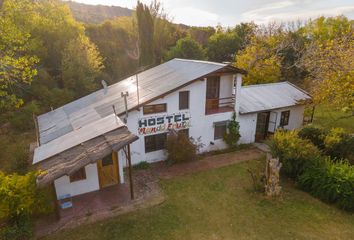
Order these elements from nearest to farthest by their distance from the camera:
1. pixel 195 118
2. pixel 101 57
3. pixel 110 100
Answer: pixel 195 118 < pixel 110 100 < pixel 101 57

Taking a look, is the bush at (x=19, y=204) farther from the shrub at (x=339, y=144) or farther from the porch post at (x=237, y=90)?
the shrub at (x=339, y=144)

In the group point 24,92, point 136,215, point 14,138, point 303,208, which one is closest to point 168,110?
point 136,215

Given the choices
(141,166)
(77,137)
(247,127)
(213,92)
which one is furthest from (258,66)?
(77,137)

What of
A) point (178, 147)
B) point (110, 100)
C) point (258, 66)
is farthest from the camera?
point (258, 66)

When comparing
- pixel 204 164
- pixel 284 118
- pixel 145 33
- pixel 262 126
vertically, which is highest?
pixel 145 33

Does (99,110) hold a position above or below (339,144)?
above

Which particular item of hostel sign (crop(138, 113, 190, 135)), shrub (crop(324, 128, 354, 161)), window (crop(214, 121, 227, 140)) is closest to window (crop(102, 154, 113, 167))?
hostel sign (crop(138, 113, 190, 135))

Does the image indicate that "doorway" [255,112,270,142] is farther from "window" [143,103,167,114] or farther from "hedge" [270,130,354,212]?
"window" [143,103,167,114]

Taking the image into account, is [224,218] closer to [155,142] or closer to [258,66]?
[155,142]
